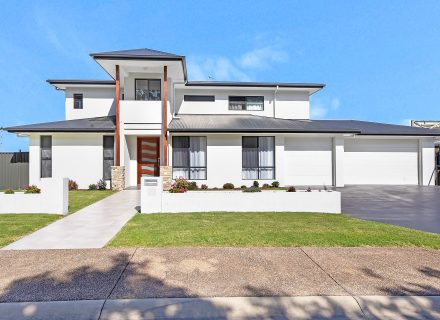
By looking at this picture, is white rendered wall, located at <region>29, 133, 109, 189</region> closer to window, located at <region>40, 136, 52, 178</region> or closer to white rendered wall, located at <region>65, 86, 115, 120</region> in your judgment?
window, located at <region>40, 136, 52, 178</region>

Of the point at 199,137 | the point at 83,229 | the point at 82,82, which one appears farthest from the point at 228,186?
the point at 82,82

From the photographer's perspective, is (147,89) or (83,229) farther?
(147,89)

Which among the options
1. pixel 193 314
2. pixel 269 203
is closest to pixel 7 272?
pixel 193 314

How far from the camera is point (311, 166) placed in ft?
62.3

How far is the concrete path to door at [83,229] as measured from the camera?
6.08 m

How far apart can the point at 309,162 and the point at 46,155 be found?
16.8m

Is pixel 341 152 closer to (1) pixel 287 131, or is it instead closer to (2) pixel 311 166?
(2) pixel 311 166

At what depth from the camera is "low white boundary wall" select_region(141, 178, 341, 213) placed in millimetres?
9906

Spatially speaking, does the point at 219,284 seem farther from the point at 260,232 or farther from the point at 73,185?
the point at 73,185

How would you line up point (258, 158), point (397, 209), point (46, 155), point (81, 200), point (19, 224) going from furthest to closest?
point (258, 158), point (46, 155), point (81, 200), point (397, 209), point (19, 224)

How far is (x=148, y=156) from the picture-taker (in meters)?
18.2

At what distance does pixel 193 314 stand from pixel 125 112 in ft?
47.8

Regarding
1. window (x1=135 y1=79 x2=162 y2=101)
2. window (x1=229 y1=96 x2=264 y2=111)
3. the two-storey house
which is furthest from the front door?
window (x1=229 y1=96 x2=264 y2=111)

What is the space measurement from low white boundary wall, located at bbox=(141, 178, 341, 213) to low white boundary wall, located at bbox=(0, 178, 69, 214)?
3010 mm
